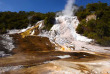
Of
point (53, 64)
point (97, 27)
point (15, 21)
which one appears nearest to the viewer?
point (53, 64)

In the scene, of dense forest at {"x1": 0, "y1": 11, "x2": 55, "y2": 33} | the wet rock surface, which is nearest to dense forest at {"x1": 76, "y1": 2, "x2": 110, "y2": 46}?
the wet rock surface

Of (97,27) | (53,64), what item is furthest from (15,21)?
(53,64)

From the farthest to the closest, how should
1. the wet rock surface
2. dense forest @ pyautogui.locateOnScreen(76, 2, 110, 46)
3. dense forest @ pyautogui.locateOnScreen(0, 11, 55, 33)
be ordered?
dense forest @ pyautogui.locateOnScreen(0, 11, 55, 33)
dense forest @ pyautogui.locateOnScreen(76, 2, 110, 46)
the wet rock surface

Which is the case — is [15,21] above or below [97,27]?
above

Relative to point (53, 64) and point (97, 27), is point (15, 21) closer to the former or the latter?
point (97, 27)

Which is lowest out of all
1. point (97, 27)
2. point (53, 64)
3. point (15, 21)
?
point (53, 64)

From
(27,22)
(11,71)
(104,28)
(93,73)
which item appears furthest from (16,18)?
(93,73)

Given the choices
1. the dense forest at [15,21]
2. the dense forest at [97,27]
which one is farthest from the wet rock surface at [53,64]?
the dense forest at [15,21]

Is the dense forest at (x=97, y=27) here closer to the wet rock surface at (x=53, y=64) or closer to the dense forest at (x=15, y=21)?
the wet rock surface at (x=53, y=64)

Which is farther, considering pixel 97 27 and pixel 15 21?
pixel 15 21

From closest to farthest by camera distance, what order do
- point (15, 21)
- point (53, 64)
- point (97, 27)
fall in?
point (53, 64)
point (97, 27)
point (15, 21)

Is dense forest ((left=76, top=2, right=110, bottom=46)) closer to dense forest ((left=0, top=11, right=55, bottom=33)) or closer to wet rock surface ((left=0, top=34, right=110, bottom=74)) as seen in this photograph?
wet rock surface ((left=0, top=34, right=110, bottom=74))

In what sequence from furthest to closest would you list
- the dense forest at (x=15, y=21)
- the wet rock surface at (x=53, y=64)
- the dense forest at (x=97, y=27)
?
1. the dense forest at (x=15, y=21)
2. the dense forest at (x=97, y=27)
3. the wet rock surface at (x=53, y=64)

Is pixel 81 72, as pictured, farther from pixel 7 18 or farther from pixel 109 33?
pixel 7 18
